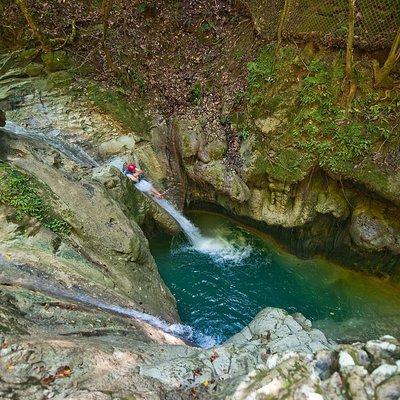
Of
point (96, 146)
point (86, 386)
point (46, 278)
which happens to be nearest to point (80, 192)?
point (46, 278)

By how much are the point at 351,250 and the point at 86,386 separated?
7827 mm

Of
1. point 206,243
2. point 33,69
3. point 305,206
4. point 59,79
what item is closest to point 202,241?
point 206,243

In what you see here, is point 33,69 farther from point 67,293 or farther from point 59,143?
point 67,293

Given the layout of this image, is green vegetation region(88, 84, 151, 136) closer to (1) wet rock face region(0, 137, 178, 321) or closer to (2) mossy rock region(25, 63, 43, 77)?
(2) mossy rock region(25, 63, 43, 77)

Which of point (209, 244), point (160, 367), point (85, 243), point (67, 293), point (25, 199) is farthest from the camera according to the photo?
point (209, 244)

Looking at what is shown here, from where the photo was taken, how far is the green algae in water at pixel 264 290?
8.98 metres

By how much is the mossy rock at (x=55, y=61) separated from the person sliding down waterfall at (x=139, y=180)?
4412 millimetres

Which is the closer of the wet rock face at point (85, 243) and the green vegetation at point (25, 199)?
the wet rock face at point (85, 243)

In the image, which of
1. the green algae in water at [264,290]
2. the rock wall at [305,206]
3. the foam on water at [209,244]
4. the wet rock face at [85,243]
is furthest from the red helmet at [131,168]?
the green algae in water at [264,290]

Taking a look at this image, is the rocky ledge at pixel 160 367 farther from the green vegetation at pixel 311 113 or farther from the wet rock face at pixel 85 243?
the green vegetation at pixel 311 113

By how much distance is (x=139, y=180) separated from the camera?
1060 cm

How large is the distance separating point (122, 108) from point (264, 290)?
674 centimetres

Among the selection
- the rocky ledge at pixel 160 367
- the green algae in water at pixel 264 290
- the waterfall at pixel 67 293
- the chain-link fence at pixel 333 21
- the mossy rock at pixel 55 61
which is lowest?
the green algae in water at pixel 264 290

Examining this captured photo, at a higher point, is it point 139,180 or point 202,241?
point 139,180
